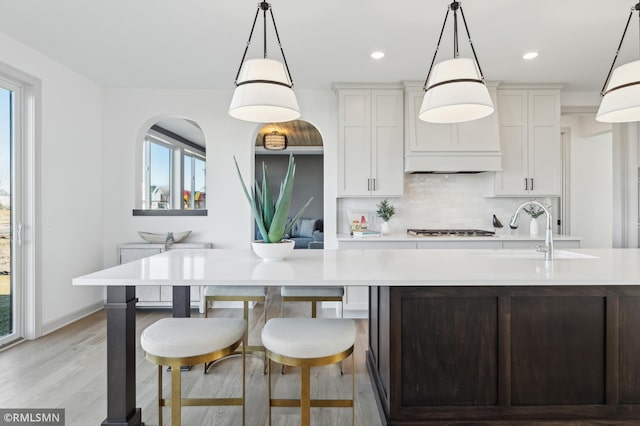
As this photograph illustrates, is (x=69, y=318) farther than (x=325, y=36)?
Yes

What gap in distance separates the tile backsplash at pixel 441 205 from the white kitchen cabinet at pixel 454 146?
49 cm

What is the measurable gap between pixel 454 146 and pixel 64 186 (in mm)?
4105

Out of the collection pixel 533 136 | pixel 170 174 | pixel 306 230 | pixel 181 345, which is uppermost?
pixel 533 136

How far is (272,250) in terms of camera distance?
2018mm

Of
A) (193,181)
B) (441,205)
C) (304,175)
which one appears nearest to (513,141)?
(441,205)

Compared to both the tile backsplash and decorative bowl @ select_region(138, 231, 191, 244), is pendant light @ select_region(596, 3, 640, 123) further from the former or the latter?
decorative bowl @ select_region(138, 231, 191, 244)

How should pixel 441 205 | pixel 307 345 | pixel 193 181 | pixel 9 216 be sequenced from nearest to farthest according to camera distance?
1. pixel 307 345
2. pixel 9 216
3. pixel 441 205
4. pixel 193 181

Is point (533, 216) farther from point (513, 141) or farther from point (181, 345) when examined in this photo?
point (181, 345)

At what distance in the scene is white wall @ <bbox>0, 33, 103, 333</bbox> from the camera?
3.27m

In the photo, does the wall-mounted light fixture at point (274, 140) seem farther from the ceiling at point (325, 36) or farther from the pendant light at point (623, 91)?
the pendant light at point (623, 91)

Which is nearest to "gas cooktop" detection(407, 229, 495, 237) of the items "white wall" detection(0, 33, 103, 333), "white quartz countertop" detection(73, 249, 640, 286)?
"white quartz countertop" detection(73, 249, 640, 286)

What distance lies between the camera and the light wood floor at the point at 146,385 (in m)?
2.02

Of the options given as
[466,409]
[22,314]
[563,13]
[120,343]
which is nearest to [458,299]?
[466,409]

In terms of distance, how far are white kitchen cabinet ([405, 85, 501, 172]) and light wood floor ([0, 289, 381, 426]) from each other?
6.73 ft
